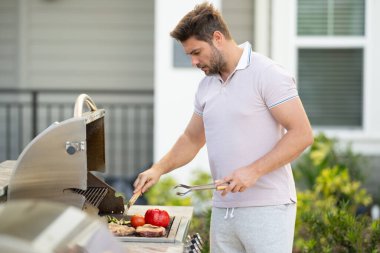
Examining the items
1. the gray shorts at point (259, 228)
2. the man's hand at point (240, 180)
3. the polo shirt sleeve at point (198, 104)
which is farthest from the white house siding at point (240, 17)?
the man's hand at point (240, 180)

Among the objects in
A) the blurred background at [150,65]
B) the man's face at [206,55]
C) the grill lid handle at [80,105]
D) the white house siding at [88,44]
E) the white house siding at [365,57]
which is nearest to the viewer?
the grill lid handle at [80,105]

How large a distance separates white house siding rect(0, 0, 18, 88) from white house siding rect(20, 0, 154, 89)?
0.10 m

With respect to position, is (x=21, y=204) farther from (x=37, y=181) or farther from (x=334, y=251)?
(x=334, y=251)

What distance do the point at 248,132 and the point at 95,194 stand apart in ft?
2.62

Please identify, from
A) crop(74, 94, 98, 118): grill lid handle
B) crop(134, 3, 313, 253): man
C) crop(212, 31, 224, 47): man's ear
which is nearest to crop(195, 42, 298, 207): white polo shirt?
crop(134, 3, 313, 253): man

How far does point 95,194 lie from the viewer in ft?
13.7

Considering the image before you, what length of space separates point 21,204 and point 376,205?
658cm

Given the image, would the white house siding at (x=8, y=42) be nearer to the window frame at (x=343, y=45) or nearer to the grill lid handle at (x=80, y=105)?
the window frame at (x=343, y=45)

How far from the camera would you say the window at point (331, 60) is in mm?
8641

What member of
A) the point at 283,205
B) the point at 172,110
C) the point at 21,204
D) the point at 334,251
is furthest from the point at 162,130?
the point at 21,204

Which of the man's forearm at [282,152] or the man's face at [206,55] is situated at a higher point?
the man's face at [206,55]

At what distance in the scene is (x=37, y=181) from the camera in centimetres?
352

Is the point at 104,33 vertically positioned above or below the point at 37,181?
above

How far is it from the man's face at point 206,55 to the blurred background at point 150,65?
4064 mm
